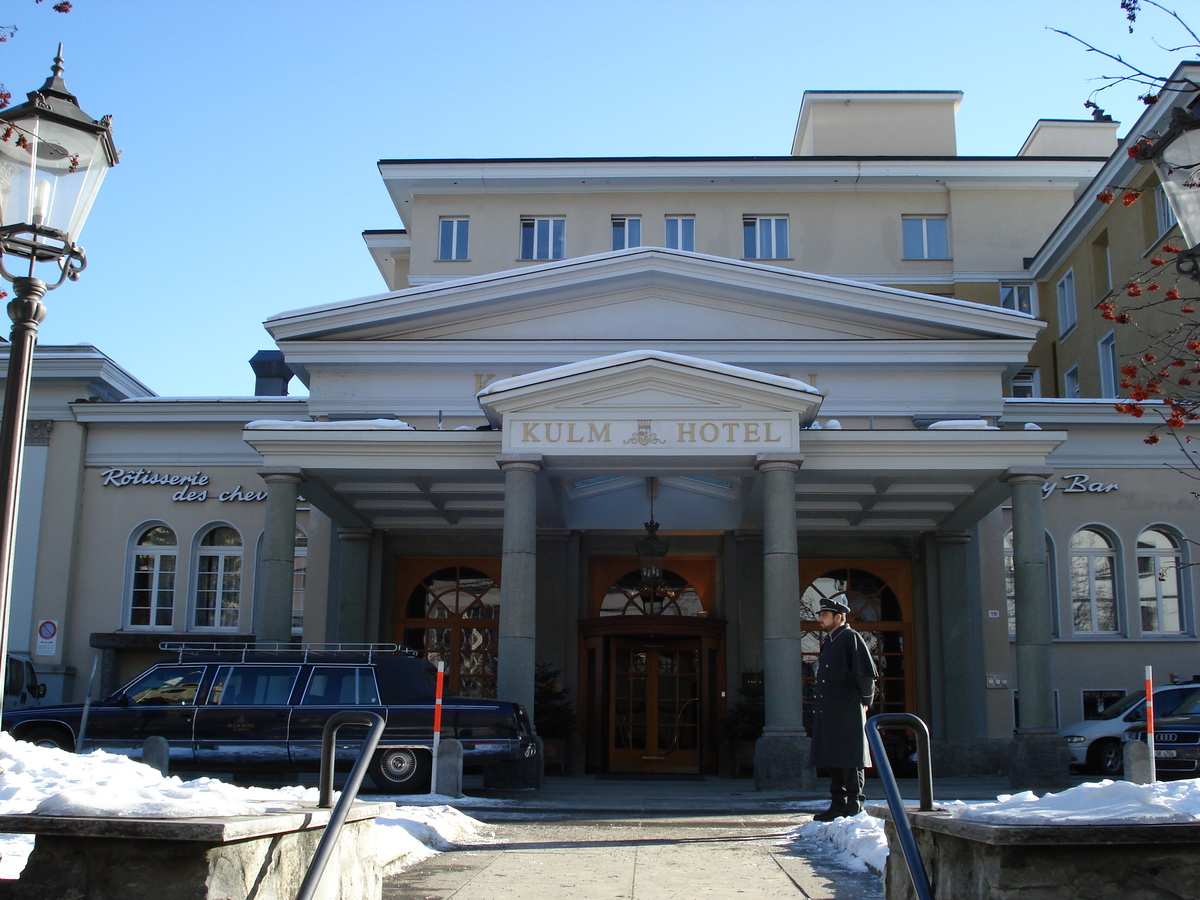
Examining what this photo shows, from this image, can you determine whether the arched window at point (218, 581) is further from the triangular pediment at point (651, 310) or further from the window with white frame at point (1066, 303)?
the window with white frame at point (1066, 303)

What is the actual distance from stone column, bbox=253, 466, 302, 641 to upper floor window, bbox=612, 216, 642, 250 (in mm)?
17207

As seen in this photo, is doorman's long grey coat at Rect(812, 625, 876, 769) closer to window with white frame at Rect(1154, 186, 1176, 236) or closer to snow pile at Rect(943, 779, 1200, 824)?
snow pile at Rect(943, 779, 1200, 824)

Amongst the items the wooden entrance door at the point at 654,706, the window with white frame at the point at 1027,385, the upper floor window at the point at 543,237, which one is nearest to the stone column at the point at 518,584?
the wooden entrance door at the point at 654,706

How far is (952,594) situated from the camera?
2136 cm

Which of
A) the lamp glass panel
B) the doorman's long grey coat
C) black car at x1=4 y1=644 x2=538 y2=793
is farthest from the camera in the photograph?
black car at x1=4 y1=644 x2=538 y2=793

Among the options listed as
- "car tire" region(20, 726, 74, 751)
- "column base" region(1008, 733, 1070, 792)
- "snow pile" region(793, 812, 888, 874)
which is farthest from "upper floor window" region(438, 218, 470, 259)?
"snow pile" region(793, 812, 888, 874)

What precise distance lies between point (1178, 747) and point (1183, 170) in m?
12.1

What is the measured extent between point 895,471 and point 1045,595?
2738mm

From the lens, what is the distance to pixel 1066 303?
104ft

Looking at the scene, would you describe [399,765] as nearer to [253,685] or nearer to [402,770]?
[402,770]

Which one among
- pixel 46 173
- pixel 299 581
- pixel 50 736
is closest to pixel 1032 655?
pixel 50 736

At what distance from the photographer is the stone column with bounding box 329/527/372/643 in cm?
2170

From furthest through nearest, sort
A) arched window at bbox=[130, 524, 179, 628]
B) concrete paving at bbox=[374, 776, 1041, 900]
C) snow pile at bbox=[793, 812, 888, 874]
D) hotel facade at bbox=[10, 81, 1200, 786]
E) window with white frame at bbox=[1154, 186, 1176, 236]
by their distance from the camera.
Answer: window with white frame at bbox=[1154, 186, 1176, 236]
arched window at bbox=[130, 524, 179, 628]
hotel facade at bbox=[10, 81, 1200, 786]
snow pile at bbox=[793, 812, 888, 874]
concrete paving at bbox=[374, 776, 1041, 900]

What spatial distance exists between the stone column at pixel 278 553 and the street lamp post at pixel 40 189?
31.5 ft
